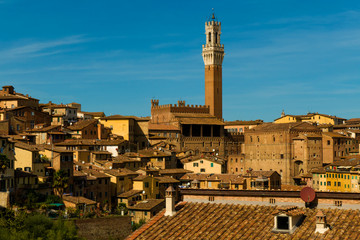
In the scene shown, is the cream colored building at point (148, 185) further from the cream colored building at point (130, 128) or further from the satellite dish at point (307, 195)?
the satellite dish at point (307, 195)

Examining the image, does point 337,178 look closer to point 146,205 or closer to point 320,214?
point 146,205

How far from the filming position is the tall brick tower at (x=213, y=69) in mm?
103125

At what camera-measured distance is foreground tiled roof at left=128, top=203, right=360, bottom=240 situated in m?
13.2

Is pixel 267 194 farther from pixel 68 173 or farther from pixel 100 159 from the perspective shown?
pixel 100 159

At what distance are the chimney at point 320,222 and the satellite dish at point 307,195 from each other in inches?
35.8

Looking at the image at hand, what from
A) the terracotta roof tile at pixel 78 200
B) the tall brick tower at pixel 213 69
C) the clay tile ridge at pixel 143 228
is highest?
the tall brick tower at pixel 213 69

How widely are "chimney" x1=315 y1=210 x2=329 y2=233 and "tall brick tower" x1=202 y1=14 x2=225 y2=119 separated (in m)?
89.3

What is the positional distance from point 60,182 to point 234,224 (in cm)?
3228

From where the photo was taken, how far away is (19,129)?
64.2 m

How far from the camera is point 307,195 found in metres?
14.0

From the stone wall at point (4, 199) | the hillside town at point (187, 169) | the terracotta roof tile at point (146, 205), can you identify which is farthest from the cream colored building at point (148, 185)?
the stone wall at point (4, 199)

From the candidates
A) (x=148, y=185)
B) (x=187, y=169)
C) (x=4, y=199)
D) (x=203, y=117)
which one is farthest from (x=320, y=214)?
(x=203, y=117)

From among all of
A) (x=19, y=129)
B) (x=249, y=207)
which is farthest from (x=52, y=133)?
(x=249, y=207)

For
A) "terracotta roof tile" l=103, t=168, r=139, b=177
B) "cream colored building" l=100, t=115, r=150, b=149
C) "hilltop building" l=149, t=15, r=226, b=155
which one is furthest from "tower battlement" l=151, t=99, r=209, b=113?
"terracotta roof tile" l=103, t=168, r=139, b=177
